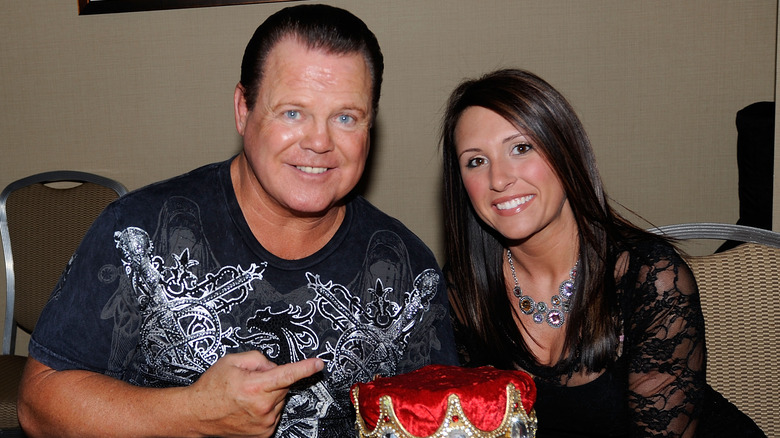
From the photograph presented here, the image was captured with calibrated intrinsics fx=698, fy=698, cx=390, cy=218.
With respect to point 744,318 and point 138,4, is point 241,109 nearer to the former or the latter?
point 744,318

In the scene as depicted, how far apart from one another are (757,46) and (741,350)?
5.61 ft

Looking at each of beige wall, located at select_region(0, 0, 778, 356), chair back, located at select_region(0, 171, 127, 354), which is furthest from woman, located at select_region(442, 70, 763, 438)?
chair back, located at select_region(0, 171, 127, 354)

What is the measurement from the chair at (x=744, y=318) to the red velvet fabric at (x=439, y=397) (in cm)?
100

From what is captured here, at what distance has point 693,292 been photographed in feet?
6.37

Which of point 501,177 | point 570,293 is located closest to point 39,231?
Answer: point 501,177

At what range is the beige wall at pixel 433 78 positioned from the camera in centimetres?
316

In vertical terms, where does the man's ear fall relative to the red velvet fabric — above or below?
above

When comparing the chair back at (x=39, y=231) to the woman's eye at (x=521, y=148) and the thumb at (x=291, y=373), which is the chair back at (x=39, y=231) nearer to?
the woman's eye at (x=521, y=148)

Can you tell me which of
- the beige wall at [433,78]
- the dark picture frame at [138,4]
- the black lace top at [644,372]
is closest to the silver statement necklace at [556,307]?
the black lace top at [644,372]

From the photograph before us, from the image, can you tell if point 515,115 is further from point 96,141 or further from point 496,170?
point 96,141

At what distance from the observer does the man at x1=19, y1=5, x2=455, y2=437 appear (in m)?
1.55

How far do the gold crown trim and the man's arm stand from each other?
0.52 feet

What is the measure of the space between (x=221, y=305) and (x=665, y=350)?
117 cm

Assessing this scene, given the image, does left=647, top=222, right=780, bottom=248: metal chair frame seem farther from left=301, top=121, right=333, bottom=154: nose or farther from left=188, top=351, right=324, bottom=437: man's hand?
left=188, top=351, right=324, bottom=437: man's hand
